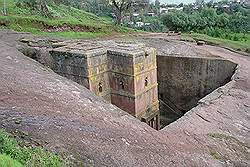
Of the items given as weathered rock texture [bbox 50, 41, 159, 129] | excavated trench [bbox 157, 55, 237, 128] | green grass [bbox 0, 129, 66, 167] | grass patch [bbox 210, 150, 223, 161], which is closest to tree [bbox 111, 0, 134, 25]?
excavated trench [bbox 157, 55, 237, 128]

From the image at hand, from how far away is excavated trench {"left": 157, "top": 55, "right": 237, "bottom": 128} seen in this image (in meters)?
19.2

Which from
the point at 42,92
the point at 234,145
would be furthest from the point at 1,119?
the point at 234,145

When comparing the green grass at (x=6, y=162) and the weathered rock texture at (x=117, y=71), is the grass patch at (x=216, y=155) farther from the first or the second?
the weathered rock texture at (x=117, y=71)

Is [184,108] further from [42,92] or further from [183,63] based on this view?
[42,92]

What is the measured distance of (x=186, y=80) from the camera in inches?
786

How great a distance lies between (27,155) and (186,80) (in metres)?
14.5

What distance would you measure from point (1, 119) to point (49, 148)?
59.6 inches

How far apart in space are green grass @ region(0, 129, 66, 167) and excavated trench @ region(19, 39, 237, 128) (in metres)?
11.8

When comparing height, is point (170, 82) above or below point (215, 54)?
below

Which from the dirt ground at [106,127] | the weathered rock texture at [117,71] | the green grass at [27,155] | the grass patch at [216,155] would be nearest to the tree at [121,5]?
the weathered rock texture at [117,71]

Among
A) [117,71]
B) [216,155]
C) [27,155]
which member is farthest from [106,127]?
[117,71]

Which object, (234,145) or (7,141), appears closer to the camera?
(7,141)

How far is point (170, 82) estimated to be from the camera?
806 inches

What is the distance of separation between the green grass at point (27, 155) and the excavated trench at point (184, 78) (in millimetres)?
11821
